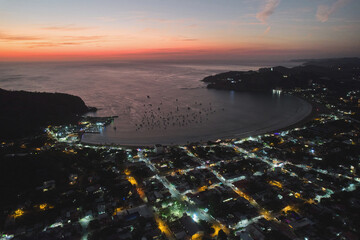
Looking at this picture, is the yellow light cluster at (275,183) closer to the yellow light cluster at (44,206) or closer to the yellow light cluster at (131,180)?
the yellow light cluster at (131,180)

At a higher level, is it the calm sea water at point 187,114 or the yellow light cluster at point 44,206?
the calm sea water at point 187,114

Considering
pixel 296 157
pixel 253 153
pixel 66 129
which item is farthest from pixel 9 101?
pixel 296 157

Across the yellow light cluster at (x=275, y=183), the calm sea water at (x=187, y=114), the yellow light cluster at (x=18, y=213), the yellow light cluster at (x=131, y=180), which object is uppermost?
the calm sea water at (x=187, y=114)

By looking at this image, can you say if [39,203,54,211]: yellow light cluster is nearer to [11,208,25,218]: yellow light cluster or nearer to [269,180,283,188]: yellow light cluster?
[11,208,25,218]: yellow light cluster

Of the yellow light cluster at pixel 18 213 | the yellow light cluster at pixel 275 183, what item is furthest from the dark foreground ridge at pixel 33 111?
the yellow light cluster at pixel 275 183

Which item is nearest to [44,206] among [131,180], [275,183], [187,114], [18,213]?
[18,213]

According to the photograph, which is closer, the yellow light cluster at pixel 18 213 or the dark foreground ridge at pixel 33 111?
the yellow light cluster at pixel 18 213

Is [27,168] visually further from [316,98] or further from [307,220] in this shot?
[316,98]

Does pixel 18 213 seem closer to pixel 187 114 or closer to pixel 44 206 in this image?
pixel 44 206
